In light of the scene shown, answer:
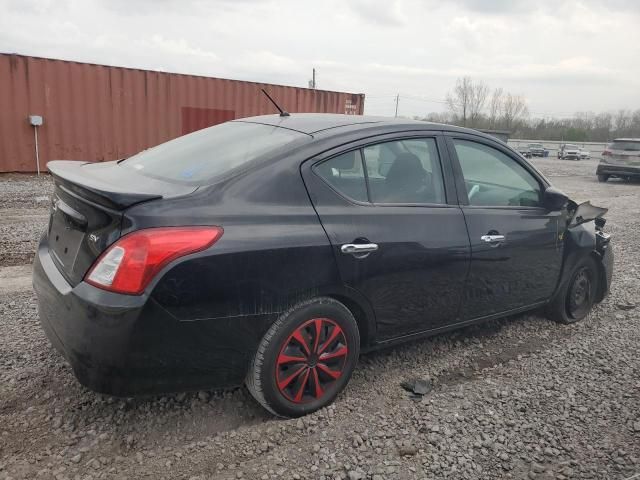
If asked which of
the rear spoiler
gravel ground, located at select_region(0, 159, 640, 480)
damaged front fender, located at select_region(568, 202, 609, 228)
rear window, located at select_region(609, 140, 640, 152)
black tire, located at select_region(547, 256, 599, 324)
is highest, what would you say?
rear window, located at select_region(609, 140, 640, 152)

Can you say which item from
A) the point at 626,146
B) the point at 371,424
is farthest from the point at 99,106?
the point at 626,146

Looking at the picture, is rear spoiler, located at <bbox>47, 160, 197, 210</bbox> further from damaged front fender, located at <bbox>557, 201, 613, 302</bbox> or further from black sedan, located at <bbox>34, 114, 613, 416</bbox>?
damaged front fender, located at <bbox>557, 201, 613, 302</bbox>

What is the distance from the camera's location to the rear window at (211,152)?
252 centimetres

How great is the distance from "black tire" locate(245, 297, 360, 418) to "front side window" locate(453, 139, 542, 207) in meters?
1.22

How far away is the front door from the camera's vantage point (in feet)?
10.3

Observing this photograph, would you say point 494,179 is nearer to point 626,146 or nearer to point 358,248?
point 358,248

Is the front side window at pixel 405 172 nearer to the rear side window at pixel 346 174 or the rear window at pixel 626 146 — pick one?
the rear side window at pixel 346 174

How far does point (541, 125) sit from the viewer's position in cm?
6244

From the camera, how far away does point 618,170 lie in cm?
1689

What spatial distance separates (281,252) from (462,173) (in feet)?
4.62

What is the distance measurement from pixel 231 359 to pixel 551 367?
2144 millimetres

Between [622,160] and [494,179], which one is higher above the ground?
[494,179]

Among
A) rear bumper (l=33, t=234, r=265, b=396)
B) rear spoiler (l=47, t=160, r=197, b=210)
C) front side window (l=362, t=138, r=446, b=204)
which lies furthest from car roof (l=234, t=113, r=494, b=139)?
rear bumper (l=33, t=234, r=265, b=396)

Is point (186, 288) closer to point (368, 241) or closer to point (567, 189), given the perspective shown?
point (368, 241)
